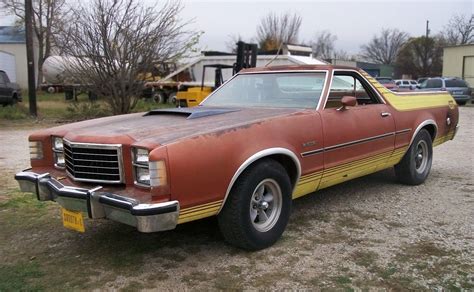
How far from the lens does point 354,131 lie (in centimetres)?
498

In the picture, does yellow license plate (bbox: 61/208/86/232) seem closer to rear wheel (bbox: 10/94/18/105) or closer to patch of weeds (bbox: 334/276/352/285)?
patch of weeds (bbox: 334/276/352/285)

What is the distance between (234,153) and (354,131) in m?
1.75

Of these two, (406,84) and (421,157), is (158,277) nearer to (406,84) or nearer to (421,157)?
(421,157)

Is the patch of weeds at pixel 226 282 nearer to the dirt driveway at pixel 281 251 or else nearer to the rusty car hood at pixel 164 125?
the dirt driveway at pixel 281 251

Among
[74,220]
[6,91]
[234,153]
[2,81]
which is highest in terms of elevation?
[2,81]

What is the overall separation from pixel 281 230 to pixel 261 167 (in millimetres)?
664

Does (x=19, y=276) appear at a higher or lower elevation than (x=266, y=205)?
lower

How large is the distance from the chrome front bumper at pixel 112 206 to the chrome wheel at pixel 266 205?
857mm

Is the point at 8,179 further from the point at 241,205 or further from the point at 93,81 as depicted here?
the point at 93,81

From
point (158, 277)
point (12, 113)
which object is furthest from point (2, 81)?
point (158, 277)

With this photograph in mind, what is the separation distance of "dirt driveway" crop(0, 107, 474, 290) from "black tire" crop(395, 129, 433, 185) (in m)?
0.48

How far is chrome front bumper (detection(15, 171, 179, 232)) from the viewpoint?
130 inches

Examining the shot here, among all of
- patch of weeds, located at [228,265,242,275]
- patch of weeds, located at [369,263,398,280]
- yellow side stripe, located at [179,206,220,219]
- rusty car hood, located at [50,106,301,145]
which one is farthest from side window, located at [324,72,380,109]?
patch of weeds, located at [228,265,242,275]

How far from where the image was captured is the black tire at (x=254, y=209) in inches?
150
